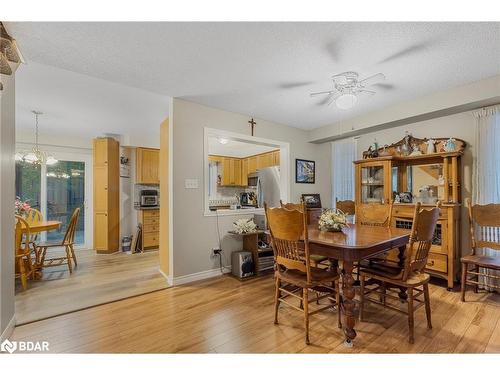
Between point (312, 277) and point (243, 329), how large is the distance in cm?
73

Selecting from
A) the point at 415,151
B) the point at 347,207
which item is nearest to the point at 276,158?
the point at 347,207

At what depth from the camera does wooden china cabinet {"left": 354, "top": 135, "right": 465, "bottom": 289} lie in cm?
278

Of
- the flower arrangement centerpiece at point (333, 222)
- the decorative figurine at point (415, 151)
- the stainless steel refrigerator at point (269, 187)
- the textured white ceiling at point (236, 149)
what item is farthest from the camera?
the textured white ceiling at point (236, 149)

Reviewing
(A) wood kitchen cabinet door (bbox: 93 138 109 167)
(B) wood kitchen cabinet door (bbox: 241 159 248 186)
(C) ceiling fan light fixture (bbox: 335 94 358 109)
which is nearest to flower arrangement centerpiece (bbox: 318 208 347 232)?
(C) ceiling fan light fixture (bbox: 335 94 358 109)

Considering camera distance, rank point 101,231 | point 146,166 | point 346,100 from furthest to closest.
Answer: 1. point 146,166
2. point 101,231
3. point 346,100

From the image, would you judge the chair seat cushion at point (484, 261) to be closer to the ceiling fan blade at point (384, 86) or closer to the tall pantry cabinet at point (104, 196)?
the ceiling fan blade at point (384, 86)

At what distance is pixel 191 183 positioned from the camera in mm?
3123

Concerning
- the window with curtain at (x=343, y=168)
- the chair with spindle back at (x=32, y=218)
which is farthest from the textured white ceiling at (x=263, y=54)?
the chair with spindle back at (x=32, y=218)

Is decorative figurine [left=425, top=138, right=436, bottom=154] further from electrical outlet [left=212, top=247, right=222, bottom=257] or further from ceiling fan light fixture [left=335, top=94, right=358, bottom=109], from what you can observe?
electrical outlet [left=212, top=247, right=222, bottom=257]

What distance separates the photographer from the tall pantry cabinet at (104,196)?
4.68m

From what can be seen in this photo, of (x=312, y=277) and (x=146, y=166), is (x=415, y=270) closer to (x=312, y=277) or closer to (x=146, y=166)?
(x=312, y=277)

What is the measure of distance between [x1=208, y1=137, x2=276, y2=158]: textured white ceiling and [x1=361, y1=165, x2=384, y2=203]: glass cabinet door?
2.22m

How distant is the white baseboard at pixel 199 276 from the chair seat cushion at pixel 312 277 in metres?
1.50
